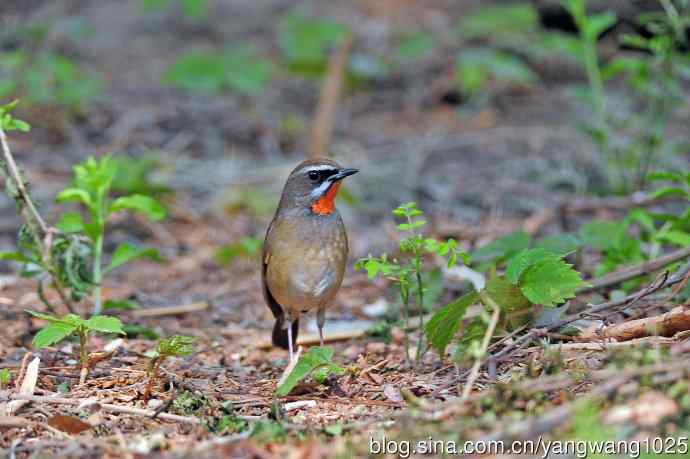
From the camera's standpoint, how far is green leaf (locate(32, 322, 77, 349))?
4.52 metres

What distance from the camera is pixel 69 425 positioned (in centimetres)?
412

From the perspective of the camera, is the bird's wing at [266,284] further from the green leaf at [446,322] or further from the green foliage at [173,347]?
the green leaf at [446,322]

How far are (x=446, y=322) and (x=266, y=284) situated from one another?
170cm

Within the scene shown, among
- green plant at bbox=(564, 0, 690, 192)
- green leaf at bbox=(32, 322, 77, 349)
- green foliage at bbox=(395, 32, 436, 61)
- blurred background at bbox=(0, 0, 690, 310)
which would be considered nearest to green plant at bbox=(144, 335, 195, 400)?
green leaf at bbox=(32, 322, 77, 349)

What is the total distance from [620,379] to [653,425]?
0.21 metres

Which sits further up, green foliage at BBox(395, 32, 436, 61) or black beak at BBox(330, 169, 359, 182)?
black beak at BBox(330, 169, 359, 182)

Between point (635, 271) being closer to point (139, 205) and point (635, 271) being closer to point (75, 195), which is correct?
point (139, 205)

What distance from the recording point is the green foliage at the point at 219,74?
36.5 feet

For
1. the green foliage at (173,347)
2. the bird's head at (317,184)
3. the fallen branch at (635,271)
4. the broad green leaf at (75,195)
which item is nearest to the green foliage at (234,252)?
the bird's head at (317,184)

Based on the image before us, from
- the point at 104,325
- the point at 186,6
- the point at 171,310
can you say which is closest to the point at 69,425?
the point at 104,325

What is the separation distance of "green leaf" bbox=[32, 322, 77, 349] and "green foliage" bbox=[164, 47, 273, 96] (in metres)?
6.67

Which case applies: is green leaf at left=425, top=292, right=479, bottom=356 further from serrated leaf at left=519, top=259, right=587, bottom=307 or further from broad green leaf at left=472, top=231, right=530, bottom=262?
broad green leaf at left=472, top=231, right=530, bottom=262

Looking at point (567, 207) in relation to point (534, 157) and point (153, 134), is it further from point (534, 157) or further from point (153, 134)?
point (153, 134)

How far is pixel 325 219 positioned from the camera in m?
5.93
